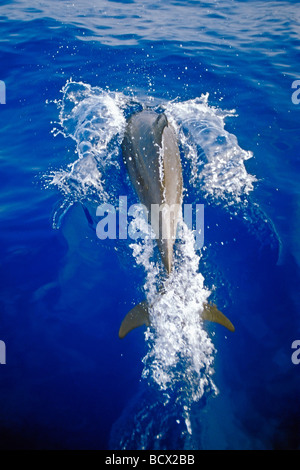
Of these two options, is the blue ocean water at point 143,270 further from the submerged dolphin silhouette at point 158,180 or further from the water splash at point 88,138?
A: the submerged dolphin silhouette at point 158,180

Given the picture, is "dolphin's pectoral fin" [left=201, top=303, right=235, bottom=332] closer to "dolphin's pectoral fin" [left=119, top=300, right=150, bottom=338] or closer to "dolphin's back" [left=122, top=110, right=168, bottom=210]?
"dolphin's pectoral fin" [left=119, top=300, right=150, bottom=338]

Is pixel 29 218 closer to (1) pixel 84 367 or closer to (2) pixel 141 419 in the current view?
(1) pixel 84 367

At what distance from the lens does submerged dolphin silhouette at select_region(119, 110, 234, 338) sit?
4.72 metres

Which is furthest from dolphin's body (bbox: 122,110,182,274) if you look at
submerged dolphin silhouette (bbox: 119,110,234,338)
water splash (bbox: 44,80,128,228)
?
water splash (bbox: 44,80,128,228)

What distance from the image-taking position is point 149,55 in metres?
12.6

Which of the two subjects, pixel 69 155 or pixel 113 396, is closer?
pixel 113 396

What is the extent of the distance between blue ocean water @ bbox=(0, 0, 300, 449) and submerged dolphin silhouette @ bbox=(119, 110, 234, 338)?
32 cm

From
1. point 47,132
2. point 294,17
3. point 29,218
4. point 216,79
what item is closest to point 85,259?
point 29,218

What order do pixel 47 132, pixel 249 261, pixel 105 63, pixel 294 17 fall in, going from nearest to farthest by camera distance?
1. pixel 249 261
2. pixel 47 132
3. pixel 105 63
4. pixel 294 17

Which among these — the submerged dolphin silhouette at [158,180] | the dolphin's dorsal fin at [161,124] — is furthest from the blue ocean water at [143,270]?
the dolphin's dorsal fin at [161,124]

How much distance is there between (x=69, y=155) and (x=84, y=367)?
514 centimetres

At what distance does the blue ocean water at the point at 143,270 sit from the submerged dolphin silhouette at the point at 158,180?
1.05 feet

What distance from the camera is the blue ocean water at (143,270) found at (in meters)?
4.15

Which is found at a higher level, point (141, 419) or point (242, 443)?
point (141, 419)
